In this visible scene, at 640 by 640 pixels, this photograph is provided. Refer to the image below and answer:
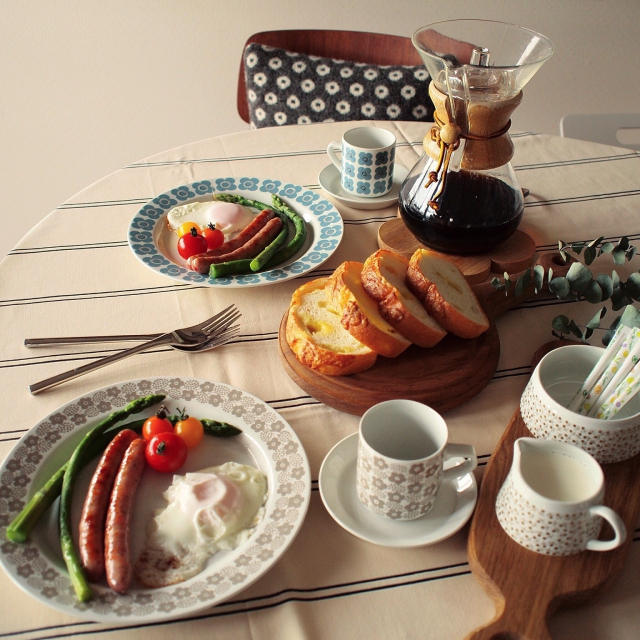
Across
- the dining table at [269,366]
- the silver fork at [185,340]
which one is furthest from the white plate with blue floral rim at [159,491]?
the silver fork at [185,340]

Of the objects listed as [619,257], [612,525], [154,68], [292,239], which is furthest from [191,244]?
[154,68]

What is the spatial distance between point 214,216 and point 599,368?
1153 millimetres

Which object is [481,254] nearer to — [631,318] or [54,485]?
[631,318]

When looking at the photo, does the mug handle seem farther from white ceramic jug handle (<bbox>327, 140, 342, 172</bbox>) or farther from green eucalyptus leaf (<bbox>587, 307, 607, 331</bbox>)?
white ceramic jug handle (<bbox>327, 140, 342, 172</bbox>)

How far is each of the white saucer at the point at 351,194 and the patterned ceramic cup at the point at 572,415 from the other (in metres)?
0.85

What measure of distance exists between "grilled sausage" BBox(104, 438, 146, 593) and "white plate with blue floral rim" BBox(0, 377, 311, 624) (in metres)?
0.03

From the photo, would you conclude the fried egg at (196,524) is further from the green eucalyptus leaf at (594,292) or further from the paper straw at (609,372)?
the green eucalyptus leaf at (594,292)

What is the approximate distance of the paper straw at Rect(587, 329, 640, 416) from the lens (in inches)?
43.2

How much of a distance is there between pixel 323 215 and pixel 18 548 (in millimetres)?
1201

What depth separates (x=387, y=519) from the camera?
1.10 meters

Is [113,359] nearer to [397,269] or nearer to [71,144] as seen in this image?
[397,269]

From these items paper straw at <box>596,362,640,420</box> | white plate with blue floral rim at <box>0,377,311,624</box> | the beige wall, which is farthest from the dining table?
the beige wall

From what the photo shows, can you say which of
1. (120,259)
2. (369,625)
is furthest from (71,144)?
(369,625)

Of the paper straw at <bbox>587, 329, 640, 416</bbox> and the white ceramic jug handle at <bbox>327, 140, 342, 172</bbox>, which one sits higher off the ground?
the white ceramic jug handle at <bbox>327, 140, 342, 172</bbox>
